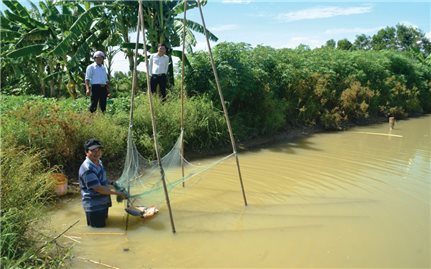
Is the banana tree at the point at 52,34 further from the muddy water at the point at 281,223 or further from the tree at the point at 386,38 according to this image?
the tree at the point at 386,38

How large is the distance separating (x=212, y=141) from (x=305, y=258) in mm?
4603

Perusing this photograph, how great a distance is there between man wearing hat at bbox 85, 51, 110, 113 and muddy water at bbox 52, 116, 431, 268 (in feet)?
7.97

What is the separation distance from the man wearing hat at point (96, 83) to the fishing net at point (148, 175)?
1968 mm

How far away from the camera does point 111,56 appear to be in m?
12.0

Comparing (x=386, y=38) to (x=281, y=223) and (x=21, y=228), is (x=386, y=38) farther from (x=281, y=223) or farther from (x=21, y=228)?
(x=21, y=228)

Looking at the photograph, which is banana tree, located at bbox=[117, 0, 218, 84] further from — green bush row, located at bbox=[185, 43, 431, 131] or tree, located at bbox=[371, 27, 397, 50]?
tree, located at bbox=[371, 27, 397, 50]

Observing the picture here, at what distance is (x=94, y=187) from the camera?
4.27m

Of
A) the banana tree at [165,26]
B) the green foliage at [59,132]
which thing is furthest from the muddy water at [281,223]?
the banana tree at [165,26]

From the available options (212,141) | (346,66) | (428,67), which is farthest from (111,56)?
(428,67)

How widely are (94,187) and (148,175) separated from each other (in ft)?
4.76

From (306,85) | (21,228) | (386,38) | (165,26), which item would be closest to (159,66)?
(165,26)

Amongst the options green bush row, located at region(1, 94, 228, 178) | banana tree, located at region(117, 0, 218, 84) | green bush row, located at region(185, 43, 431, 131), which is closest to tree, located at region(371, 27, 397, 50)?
green bush row, located at region(185, 43, 431, 131)

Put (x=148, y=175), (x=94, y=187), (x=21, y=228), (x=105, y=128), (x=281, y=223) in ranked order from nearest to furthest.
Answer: (x=21, y=228) → (x=94, y=187) → (x=281, y=223) → (x=148, y=175) → (x=105, y=128)

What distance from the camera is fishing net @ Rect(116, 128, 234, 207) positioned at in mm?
4852
